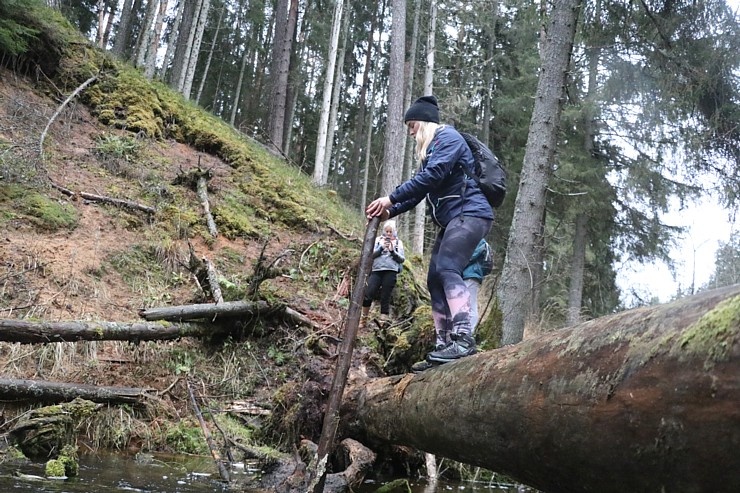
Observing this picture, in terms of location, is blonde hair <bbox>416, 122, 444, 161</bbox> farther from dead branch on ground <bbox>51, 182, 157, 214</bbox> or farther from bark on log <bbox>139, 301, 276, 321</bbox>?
dead branch on ground <bbox>51, 182, 157, 214</bbox>

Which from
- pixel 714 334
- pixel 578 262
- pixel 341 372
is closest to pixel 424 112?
pixel 341 372

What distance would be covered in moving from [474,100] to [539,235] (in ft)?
61.4

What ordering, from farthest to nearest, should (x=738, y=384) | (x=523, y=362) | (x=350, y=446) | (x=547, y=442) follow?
(x=350, y=446) < (x=523, y=362) < (x=547, y=442) < (x=738, y=384)

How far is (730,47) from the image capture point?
9805mm

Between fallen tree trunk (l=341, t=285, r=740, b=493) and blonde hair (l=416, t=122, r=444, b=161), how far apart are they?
1.88m

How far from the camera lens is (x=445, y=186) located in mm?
4309

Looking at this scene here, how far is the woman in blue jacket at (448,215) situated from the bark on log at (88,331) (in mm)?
2911

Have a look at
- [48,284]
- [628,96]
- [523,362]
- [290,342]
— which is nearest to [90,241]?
[48,284]

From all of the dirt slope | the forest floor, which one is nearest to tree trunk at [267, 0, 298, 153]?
the dirt slope

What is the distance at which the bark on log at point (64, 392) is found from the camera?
4.65 m

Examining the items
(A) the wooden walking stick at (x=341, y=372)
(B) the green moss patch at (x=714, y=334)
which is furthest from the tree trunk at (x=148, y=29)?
(B) the green moss patch at (x=714, y=334)

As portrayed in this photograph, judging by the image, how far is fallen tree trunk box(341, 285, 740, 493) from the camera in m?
1.63

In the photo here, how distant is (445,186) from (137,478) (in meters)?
3.02

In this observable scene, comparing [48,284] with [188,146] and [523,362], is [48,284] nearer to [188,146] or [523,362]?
[523,362]
